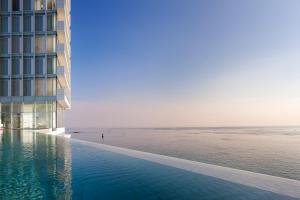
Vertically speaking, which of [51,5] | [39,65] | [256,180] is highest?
[51,5]

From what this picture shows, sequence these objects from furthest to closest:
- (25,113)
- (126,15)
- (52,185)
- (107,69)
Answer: (107,69)
(126,15)
(25,113)
(52,185)

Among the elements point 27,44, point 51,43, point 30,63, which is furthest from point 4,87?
point 51,43

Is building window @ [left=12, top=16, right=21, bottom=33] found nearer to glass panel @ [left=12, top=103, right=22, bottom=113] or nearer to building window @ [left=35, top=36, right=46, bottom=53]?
building window @ [left=35, top=36, right=46, bottom=53]

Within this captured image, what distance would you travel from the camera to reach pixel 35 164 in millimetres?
7906

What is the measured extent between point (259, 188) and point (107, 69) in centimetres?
5584

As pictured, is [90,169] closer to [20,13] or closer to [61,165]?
[61,165]

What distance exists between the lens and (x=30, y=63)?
34344 millimetres

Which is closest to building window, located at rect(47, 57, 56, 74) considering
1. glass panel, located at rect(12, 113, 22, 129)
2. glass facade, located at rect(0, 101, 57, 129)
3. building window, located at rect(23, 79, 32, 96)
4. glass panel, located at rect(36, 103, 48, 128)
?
building window, located at rect(23, 79, 32, 96)

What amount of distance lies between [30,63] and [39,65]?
51.0 inches

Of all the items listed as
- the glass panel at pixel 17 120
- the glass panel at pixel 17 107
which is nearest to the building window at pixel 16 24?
the glass panel at pixel 17 107

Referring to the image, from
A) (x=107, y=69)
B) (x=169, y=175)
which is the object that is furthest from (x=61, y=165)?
(x=107, y=69)

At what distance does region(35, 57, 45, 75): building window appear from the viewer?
34.2 meters

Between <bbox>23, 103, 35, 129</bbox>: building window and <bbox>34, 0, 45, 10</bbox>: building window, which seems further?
<bbox>34, 0, 45, 10</bbox>: building window

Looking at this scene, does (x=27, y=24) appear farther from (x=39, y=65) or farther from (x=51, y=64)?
(x=51, y=64)
